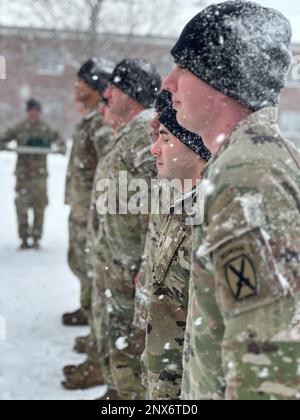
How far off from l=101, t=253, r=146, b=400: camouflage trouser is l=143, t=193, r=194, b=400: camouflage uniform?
1.25 m

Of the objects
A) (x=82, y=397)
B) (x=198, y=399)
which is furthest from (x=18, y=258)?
(x=198, y=399)

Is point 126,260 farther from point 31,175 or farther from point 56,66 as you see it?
point 56,66

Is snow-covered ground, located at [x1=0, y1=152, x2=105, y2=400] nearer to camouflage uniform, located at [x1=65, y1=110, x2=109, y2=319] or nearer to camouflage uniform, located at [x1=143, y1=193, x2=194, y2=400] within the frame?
camouflage uniform, located at [x1=65, y1=110, x2=109, y2=319]

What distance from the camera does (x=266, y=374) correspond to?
147 centimetres

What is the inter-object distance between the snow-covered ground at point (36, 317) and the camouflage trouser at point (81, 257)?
456 millimetres

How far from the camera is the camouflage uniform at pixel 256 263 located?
144cm

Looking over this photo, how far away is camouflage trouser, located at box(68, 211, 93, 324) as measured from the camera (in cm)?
570

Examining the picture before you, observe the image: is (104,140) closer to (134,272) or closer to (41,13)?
(134,272)

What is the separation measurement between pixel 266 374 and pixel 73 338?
4.63 metres

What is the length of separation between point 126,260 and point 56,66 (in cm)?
2873

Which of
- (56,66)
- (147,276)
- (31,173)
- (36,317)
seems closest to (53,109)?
(56,66)

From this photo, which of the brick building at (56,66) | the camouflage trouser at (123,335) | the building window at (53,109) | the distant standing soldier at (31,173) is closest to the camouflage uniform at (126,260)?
the camouflage trouser at (123,335)

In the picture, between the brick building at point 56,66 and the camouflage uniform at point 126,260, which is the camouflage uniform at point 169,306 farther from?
the brick building at point 56,66

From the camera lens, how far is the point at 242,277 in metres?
1.45
